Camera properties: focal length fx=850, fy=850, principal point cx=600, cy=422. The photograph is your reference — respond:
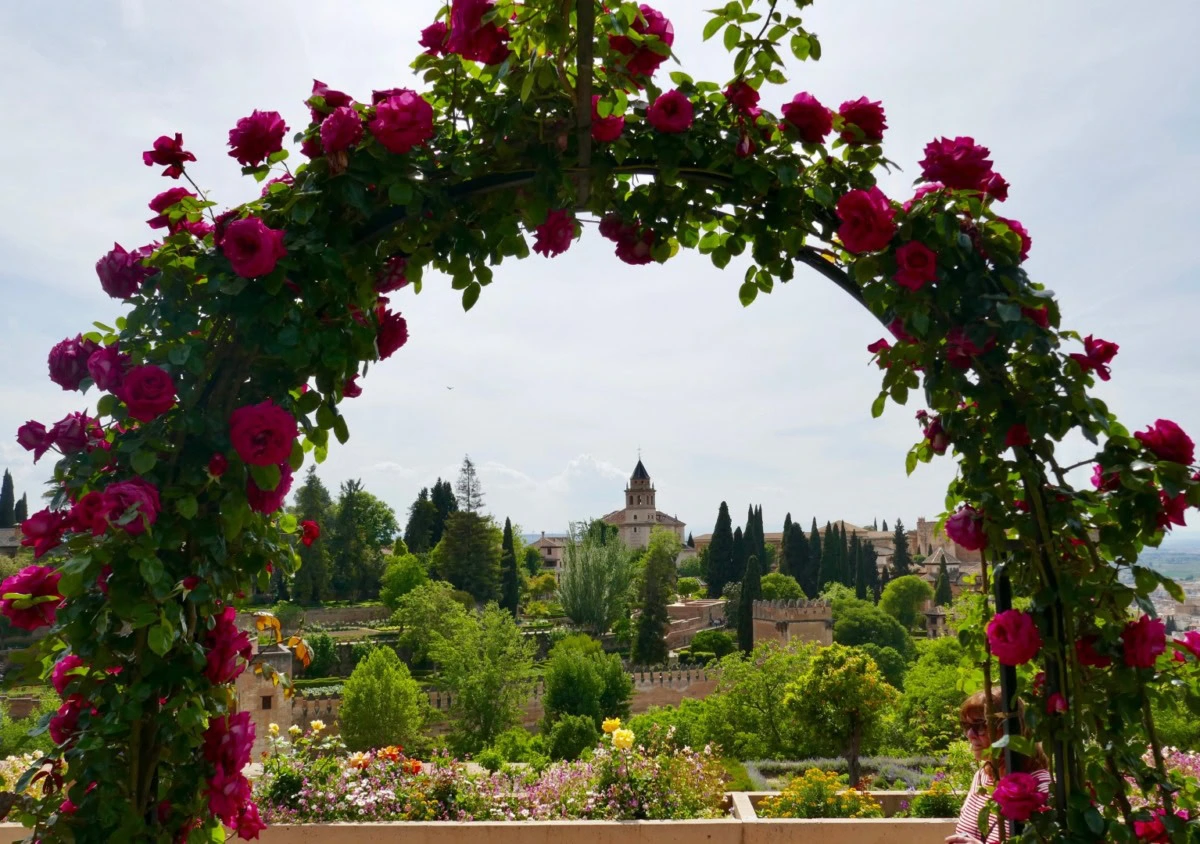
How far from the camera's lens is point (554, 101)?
1530mm

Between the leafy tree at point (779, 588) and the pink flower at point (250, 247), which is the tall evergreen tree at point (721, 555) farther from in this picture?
the pink flower at point (250, 247)

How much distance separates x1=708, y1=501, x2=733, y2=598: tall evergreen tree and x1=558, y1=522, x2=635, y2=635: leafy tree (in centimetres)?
802

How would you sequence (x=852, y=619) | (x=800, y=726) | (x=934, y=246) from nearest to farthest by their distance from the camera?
1. (x=934, y=246)
2. (x=800, y=726)
3. (x=852, y=619)

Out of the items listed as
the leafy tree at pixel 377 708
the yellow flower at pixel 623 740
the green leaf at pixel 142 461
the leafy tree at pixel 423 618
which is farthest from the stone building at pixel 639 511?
the green leaf at pixel 142 461

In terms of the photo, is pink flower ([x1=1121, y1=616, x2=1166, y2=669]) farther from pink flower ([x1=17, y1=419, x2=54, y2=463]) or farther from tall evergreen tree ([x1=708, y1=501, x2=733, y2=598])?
tall evergreen tree ([x1=708, y1=501, x2=733, y2=598])

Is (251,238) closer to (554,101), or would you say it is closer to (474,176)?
(474,176)

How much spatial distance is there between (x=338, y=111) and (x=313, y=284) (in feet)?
0.97

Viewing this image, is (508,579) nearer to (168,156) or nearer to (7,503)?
(7,503)

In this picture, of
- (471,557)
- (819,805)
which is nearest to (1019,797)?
(819,805)

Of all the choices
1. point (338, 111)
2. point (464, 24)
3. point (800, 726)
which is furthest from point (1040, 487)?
point (800, 726)

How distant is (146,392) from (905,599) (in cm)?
3840

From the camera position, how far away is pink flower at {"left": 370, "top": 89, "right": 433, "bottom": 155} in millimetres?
1425

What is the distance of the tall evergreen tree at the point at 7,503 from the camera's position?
118ft

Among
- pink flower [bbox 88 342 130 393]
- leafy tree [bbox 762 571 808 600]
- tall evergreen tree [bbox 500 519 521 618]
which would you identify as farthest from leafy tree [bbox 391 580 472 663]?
pink flower [bbox 88 342 130 393]
